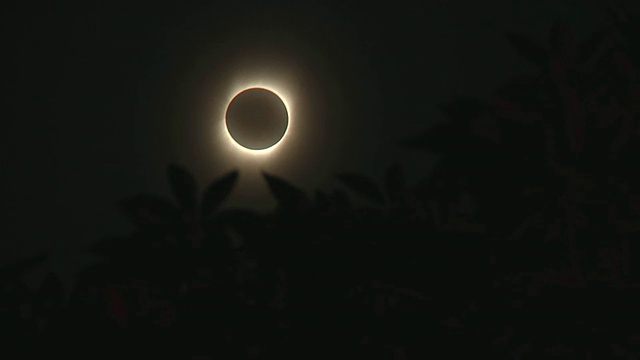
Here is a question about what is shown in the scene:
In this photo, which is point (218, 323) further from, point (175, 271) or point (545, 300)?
point (545, 300)

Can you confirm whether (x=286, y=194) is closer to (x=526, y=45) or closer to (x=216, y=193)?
(x=216, y=193)

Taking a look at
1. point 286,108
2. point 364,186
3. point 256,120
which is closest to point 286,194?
point 364,186

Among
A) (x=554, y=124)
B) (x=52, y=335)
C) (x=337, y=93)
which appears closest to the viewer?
(x=52, y=335)

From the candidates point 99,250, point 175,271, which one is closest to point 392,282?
point 175,271

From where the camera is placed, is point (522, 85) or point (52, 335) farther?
point (522, 85)

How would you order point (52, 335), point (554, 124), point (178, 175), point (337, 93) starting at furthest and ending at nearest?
point (337, 93), point (178, 175), point (554, 124), point (52, 335)

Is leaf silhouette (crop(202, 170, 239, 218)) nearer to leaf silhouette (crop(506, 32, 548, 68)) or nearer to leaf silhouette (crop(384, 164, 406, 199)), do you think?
leaf silhouette (crop(384, 164, 406, 199))
